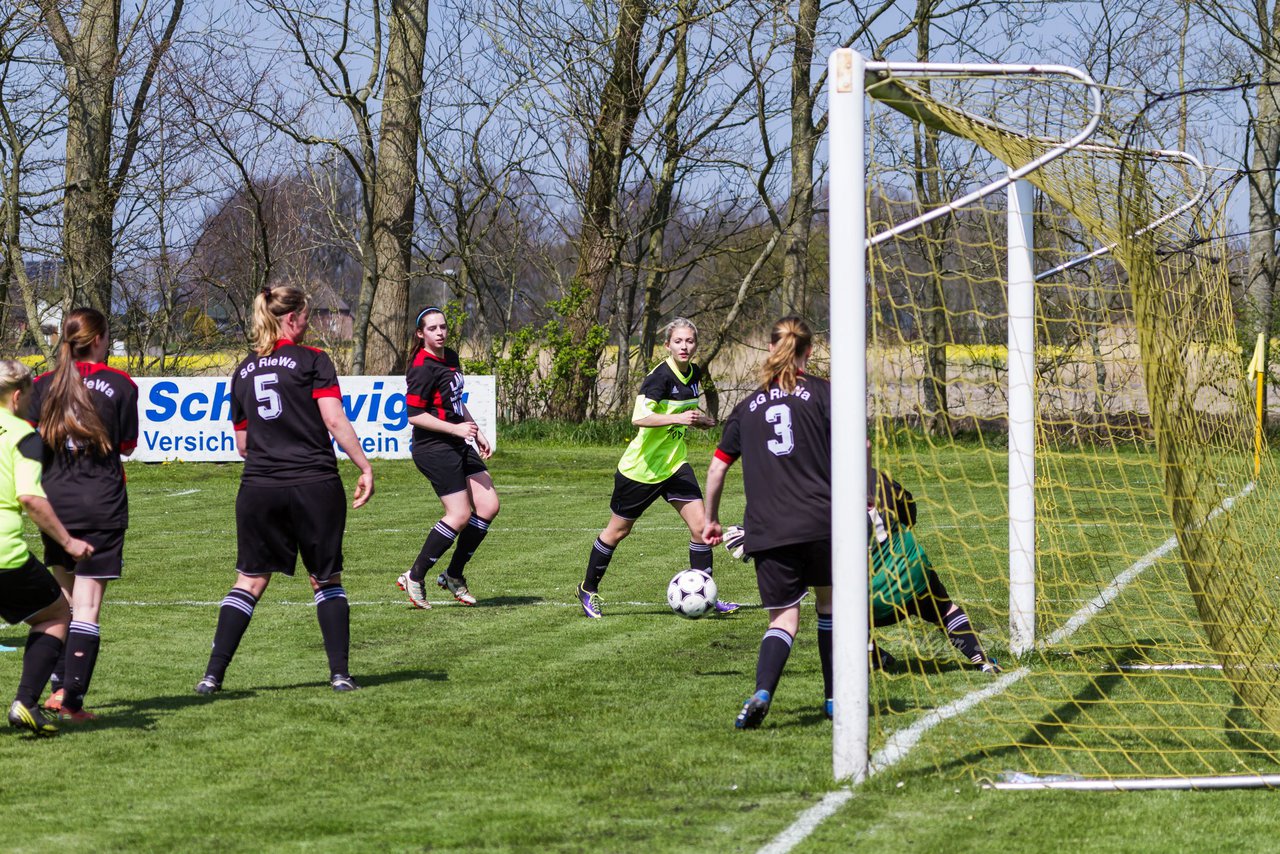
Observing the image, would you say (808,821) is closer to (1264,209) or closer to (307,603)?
(307,603)

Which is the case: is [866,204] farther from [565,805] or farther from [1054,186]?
[565,805]

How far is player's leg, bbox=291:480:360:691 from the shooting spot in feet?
21.2

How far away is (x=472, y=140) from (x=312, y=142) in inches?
115

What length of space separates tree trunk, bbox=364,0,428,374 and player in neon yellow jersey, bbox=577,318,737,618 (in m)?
17.6

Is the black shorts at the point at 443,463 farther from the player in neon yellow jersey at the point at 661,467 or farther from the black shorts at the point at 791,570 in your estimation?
the black shorts at the point at 791,570

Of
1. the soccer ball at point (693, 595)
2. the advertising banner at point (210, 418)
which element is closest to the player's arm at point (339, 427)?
the soccer ball at point (693, 595)

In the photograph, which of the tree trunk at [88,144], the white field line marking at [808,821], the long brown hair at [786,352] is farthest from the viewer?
the tree trunk at [88,144]

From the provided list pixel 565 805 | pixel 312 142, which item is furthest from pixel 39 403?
pixel 312 142

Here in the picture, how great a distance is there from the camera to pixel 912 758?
5.32m

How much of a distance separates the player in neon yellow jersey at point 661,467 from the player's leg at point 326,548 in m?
2.37

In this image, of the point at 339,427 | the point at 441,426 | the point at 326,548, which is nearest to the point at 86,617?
the point at 326,548

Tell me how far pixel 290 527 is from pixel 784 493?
90.4 inches

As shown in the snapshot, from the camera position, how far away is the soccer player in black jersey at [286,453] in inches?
254

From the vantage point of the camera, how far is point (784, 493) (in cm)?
575
